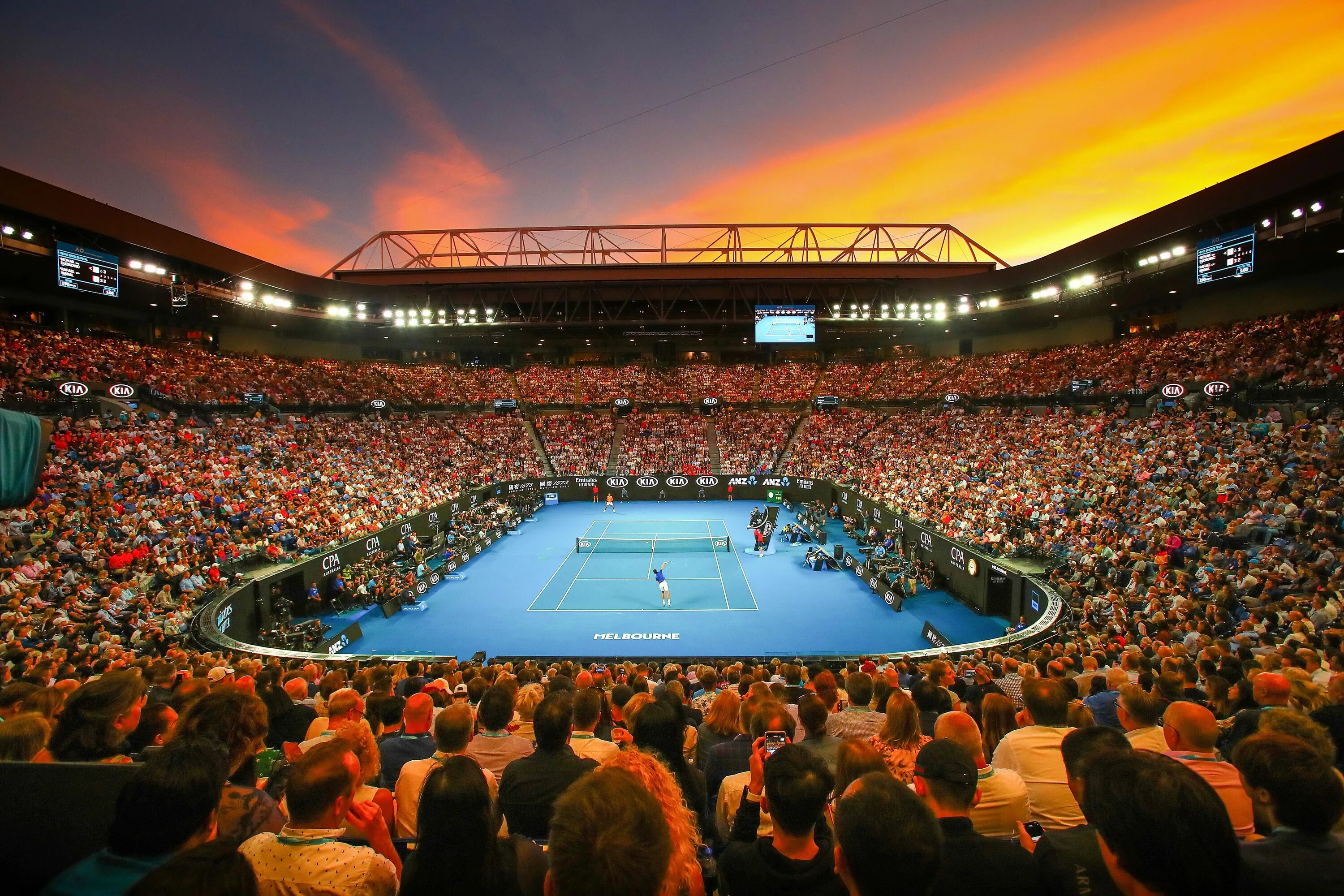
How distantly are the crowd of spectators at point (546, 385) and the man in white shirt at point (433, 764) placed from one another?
46.3 m

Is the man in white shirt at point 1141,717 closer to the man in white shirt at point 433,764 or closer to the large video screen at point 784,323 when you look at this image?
the man in white shirt at point 433,764

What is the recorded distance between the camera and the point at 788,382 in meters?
50.4

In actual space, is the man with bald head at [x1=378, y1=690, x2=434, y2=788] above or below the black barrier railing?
above

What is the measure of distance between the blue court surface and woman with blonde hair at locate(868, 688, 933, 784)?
35.7 ft

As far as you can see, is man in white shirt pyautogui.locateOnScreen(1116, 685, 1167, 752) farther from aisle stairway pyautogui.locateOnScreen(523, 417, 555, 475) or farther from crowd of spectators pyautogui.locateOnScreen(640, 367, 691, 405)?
crowd of spectators pyautogui.locateOnScreen(640, 367, 691, 405)

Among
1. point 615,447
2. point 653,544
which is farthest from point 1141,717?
point 615,447

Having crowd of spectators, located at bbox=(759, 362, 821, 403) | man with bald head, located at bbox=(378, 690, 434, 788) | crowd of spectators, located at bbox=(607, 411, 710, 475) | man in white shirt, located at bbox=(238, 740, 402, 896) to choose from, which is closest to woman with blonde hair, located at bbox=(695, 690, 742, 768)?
man with bald head, located at bbox=(378, 690, 434, 788)

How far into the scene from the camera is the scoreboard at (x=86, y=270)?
19.8 meters

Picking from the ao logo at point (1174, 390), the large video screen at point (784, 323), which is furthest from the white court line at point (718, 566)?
the ao logo at point (1174, 390)

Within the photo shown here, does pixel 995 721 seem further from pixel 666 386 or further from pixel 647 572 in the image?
pixel 666 386

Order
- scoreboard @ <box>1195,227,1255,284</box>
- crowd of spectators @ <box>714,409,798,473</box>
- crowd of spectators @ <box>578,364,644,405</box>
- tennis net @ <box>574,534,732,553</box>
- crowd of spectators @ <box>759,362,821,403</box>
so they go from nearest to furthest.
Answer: scoreboard @ <box>1195,227,1255,284</box>
tennis net @ <box>574,534,732,553</box>
crowd of spectators @ <box>714,409,798,473</box>
crowd of spectators @ <box>759,362,821,403</box>
crowd of spectators @ <box>578,364,644,405</box>

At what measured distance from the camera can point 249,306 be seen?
31.0 metres

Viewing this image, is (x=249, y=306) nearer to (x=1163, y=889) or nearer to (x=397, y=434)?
(x=397, y=434)

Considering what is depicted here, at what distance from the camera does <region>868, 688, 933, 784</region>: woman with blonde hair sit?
3840 mm
